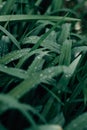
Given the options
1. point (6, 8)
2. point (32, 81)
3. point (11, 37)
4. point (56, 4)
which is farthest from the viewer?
point (56, 4)

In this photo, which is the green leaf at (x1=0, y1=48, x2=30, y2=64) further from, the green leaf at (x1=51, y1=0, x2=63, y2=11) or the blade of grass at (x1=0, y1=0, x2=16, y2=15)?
the green leaf at (x1=51, y1=0, x2=63, y2=11)

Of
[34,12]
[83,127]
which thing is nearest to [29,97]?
[83,127]

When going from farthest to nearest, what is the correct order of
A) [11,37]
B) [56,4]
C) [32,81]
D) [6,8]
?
[56,4], [6,8], [11,37], [32,81]

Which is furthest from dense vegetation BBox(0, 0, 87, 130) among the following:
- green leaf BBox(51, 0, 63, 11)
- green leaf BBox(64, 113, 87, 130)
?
green leaf BBox(51, 0, 63, 11)

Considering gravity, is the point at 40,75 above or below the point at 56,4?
below

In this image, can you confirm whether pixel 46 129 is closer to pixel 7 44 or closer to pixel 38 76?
pixel 38 76

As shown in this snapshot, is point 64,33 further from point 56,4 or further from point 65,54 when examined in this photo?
point 56,4

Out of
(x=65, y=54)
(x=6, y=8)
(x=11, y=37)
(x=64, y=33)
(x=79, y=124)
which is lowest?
(x=79, y=124)

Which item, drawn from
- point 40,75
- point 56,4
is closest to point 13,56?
point 40,75

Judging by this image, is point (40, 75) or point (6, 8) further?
point (6, 8)
